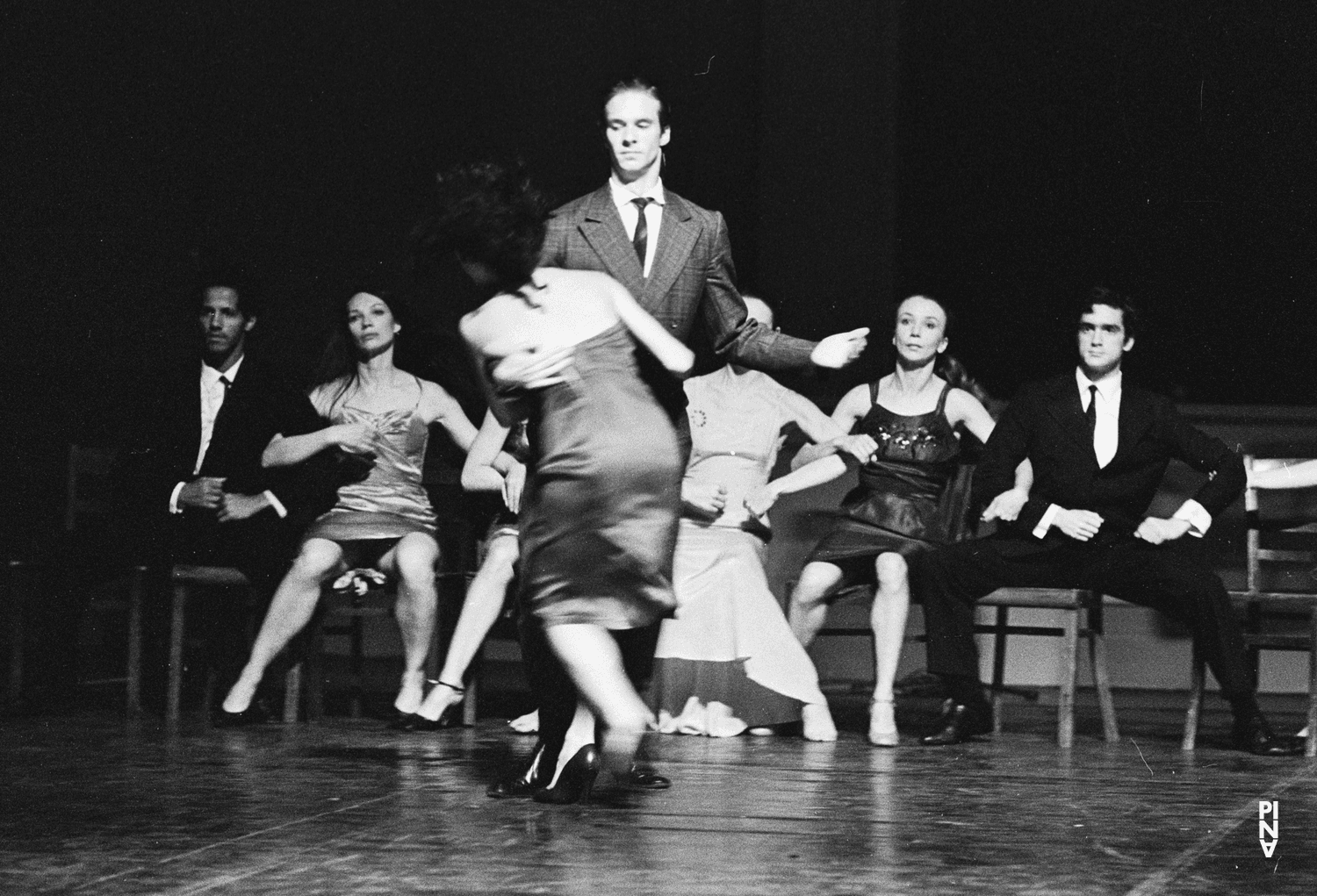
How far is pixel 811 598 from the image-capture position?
16.2ft

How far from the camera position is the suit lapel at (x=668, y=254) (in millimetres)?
3494

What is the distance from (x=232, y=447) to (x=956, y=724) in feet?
7.70

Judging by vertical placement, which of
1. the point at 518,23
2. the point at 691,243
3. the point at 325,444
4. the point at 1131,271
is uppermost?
the point at 518,23

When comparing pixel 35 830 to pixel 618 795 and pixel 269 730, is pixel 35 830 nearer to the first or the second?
pixel 618 795

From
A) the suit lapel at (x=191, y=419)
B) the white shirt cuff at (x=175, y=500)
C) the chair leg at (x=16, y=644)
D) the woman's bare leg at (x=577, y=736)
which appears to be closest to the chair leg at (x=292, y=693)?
the white shirt cuff at (x=175, y=500)

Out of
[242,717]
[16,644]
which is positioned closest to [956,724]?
[242,717]

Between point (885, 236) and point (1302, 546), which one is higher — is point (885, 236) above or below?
above

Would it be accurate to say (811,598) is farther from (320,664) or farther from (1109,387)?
(320,664)

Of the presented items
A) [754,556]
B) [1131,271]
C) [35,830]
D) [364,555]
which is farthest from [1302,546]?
[35,830]

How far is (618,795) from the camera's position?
11.3ft

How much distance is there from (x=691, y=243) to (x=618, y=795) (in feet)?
3.74

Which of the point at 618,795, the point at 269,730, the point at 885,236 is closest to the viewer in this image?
the point at 618,795

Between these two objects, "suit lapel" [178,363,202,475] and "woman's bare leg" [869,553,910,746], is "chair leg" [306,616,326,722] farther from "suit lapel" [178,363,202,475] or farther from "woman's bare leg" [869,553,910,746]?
"woman's bare leg" [869,553,910,746]

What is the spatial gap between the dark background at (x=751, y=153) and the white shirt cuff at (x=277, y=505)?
210 centimetres
